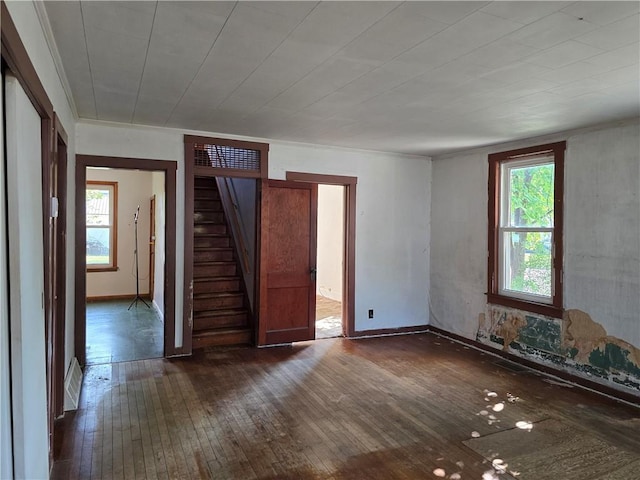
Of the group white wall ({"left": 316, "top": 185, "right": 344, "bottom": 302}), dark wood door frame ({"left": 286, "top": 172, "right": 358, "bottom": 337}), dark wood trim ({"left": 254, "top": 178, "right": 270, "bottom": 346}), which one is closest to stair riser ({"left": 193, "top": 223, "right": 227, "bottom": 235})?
dark wood trim ({"left": 254, "top": 178, "right": 270, "bottom": 346})

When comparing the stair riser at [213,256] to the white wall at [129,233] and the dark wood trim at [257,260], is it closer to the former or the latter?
the dark wood trim at [257,260]

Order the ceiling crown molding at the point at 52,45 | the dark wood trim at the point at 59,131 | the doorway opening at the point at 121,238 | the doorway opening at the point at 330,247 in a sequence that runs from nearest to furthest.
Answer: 1. the ceiling crown molding at the point at 52,45
2. the dark wood trim at the point at 59,131
3. the doorway opening at the point at 121,238
4. the doorway opening at the point at 330,247

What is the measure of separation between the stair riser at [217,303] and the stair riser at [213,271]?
41cm

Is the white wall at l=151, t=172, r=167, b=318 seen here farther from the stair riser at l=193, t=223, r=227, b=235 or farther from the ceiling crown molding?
the ceiling crown molding

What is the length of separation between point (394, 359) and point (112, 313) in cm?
469

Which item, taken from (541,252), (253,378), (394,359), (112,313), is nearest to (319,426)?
(253,378)

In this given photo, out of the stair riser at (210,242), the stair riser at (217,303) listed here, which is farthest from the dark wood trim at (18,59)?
the stair riser at (210,242)

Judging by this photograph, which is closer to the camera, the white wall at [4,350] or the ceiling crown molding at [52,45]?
the white wall at [4,350]

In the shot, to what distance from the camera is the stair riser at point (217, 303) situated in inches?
223

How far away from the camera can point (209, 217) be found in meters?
6.67

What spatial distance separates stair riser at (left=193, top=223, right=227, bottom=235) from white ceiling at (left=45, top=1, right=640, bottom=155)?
2274 mm

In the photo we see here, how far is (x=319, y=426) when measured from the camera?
3.28 m

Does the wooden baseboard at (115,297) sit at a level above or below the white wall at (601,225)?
below

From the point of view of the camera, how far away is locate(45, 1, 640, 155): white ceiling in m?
2.13
